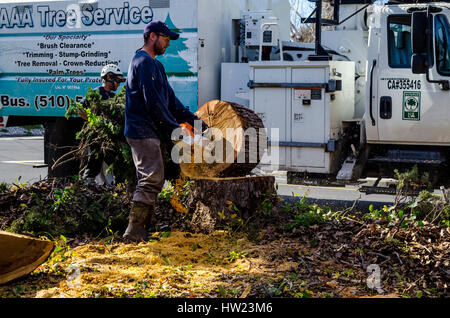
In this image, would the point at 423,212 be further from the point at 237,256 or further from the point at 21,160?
the point at 21,160

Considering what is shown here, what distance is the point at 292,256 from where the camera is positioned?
5.10 metres

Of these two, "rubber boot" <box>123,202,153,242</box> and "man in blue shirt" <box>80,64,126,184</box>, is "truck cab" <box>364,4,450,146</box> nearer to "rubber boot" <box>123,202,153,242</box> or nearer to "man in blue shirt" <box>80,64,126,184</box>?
"man in blue shirt" <box>80,64,126,184</box>

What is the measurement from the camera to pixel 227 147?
6270 mm

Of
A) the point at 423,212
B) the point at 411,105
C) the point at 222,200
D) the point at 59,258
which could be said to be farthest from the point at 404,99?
the point at 59,258

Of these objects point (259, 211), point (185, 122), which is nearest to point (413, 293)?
point (259, 211)

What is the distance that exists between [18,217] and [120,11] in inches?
170

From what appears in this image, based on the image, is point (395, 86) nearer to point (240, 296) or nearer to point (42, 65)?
point (240, 296)

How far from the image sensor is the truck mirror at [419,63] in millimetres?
7461

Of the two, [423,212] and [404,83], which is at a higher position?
[404,83]

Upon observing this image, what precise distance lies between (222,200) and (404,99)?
3.28 metres

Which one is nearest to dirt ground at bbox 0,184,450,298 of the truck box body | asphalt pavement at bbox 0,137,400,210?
asphalt pavement at bbox 0,137,400,210

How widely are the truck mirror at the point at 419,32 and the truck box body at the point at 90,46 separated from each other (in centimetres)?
319

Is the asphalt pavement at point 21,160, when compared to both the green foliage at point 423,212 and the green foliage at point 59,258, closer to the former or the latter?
the green foliage at point 59,258

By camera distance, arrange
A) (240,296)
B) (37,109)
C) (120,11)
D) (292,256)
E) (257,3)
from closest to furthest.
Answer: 1. (240,296)
2. (292,256)
3. (120,11)
4. (37,109)
5. (257,3)
